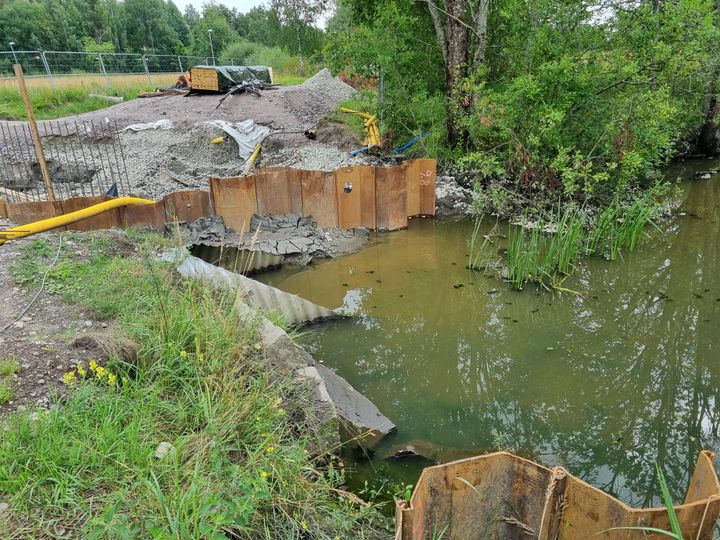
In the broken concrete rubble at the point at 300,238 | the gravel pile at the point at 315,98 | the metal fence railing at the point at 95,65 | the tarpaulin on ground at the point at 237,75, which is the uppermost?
the metal fence railing at the point at 95,65

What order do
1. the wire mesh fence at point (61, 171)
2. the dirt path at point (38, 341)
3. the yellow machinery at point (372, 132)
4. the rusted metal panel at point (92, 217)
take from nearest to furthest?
the dirt path at point (38, 341) < the rusted metal panel at point (92, 217) < the wire mesh fence at point (61, 171) < the yellow machinery at point (372, 132)

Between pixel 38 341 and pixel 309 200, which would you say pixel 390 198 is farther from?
pixel 38 341

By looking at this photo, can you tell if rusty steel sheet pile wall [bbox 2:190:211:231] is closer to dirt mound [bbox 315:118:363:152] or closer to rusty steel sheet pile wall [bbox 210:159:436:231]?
rusty steel sheet pile wall [bbox 210:159:436:231]

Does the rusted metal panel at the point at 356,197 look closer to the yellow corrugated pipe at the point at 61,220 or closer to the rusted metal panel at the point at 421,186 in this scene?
the rusted metal panel at the point at 421,186

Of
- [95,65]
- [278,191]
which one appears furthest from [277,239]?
[95,65]

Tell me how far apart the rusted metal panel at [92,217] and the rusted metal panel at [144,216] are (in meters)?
0.07

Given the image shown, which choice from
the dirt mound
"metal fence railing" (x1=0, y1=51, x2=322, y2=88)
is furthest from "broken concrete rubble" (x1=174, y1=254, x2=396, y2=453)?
"metal fence railing" (x1=0, y1=51, x2=322, y2=88)

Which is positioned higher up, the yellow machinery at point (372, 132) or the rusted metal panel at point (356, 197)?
the yellow machinery at point (372, 132)

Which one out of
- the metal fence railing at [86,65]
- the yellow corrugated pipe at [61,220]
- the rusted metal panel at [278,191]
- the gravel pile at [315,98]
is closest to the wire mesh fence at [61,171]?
the yellow corrugated pipe at [61,220]

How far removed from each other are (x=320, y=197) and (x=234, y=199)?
1.14 m

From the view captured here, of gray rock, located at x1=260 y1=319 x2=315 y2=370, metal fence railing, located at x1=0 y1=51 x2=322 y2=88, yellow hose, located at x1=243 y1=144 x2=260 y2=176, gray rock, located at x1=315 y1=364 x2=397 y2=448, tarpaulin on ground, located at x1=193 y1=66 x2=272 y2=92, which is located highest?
metal fence railing, located at x1=0 y1=51 x2=322 y2=88

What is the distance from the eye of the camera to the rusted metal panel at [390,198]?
7039 millimetres

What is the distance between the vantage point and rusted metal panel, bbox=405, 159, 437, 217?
283 inches

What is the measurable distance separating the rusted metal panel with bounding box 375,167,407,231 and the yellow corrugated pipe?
3.03 metres
